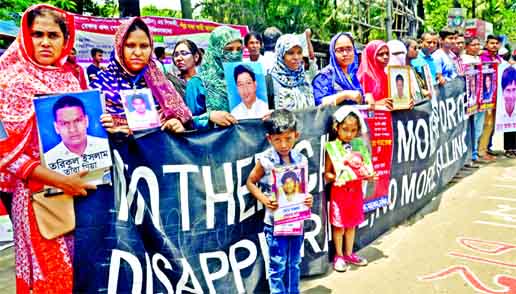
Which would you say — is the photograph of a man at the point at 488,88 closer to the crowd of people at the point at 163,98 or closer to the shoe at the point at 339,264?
the crowd of people at the point at 163,98

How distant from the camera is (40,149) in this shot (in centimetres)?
220

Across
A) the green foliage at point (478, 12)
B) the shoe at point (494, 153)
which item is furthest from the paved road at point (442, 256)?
the green foliage at point (478, 12)

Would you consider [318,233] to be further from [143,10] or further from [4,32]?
[143,10]

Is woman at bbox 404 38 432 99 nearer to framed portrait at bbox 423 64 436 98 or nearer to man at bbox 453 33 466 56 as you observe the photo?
framed portrait at bbox 423 64 436 98

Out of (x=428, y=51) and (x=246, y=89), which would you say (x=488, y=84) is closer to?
(x=428, y=51)

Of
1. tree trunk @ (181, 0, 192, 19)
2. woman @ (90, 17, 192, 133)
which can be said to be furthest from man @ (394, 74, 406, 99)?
tree trunk @ (181, 0, 192, 19)

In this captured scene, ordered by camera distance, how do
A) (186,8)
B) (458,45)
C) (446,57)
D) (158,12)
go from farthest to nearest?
(158,12) → (186,8) → (458,45) → (446,57)

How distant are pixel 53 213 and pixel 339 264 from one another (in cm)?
215

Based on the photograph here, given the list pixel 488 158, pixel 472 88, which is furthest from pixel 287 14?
pixel 472 88

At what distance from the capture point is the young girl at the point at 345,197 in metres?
3.52

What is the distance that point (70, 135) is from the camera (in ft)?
7.37

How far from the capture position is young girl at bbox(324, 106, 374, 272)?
11.6 ft

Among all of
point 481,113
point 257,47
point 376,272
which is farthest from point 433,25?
point 376,272

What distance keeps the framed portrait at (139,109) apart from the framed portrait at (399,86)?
98.8 inches
